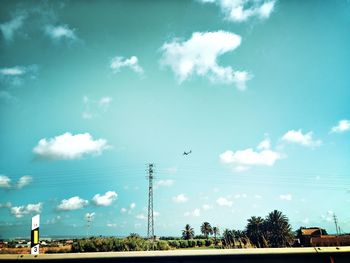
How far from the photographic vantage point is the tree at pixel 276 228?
6500 cm

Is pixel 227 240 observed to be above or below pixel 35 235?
below

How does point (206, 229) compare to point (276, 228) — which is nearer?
point (276, 228)

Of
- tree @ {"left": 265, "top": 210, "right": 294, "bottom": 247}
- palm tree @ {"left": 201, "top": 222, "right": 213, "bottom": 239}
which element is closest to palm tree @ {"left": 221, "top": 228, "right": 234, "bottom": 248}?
tree @ {"left": 265, "top": 210, "right": 294, "bottom": 247}

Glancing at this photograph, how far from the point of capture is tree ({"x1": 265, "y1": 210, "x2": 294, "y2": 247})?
65000 millimetres

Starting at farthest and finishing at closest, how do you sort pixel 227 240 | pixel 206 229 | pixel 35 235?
1. pixel 206 229
2. pixel 35 235
3. pixel 227 240

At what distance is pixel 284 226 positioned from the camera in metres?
67.2

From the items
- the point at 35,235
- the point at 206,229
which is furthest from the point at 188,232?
the point at 35,235

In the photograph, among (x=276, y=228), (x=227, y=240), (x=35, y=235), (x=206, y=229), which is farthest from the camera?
(x=206, y=229)

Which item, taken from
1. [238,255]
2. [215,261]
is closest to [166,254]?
[215,261]

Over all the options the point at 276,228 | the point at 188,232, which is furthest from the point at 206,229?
the point at 276,228

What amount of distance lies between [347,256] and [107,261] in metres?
2.95

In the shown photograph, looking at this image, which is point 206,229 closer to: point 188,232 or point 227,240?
point 188,232

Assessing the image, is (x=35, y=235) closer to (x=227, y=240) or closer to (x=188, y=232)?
(x=227, y=240)

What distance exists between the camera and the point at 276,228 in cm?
6825
